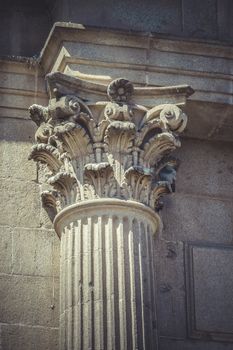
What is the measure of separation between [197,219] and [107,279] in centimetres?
227

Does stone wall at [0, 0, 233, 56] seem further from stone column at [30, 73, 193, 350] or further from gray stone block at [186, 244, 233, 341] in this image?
gray stone block at [186, 244, 233, 341]

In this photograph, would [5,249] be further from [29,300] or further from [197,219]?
[197,219]

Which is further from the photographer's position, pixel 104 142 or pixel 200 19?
pixel 200 19

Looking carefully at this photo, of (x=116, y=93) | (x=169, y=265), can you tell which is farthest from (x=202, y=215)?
(x=116, y=93)

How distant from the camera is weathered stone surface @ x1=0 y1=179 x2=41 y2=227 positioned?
1961cm

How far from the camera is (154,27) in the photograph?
20.6 m

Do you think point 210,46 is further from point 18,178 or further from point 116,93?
point 18,178

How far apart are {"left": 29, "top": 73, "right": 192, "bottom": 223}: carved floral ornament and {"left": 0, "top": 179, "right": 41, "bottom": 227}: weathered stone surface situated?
0.24m

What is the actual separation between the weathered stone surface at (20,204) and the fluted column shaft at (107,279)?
0.68 metres

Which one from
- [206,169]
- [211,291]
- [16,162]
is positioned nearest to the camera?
[211,291]

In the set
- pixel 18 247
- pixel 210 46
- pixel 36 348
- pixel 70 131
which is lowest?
pixel 36 348

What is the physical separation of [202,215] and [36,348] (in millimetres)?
2969

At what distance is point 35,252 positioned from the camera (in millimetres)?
19453

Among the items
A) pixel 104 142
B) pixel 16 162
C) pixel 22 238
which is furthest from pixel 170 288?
pixel 16 162
